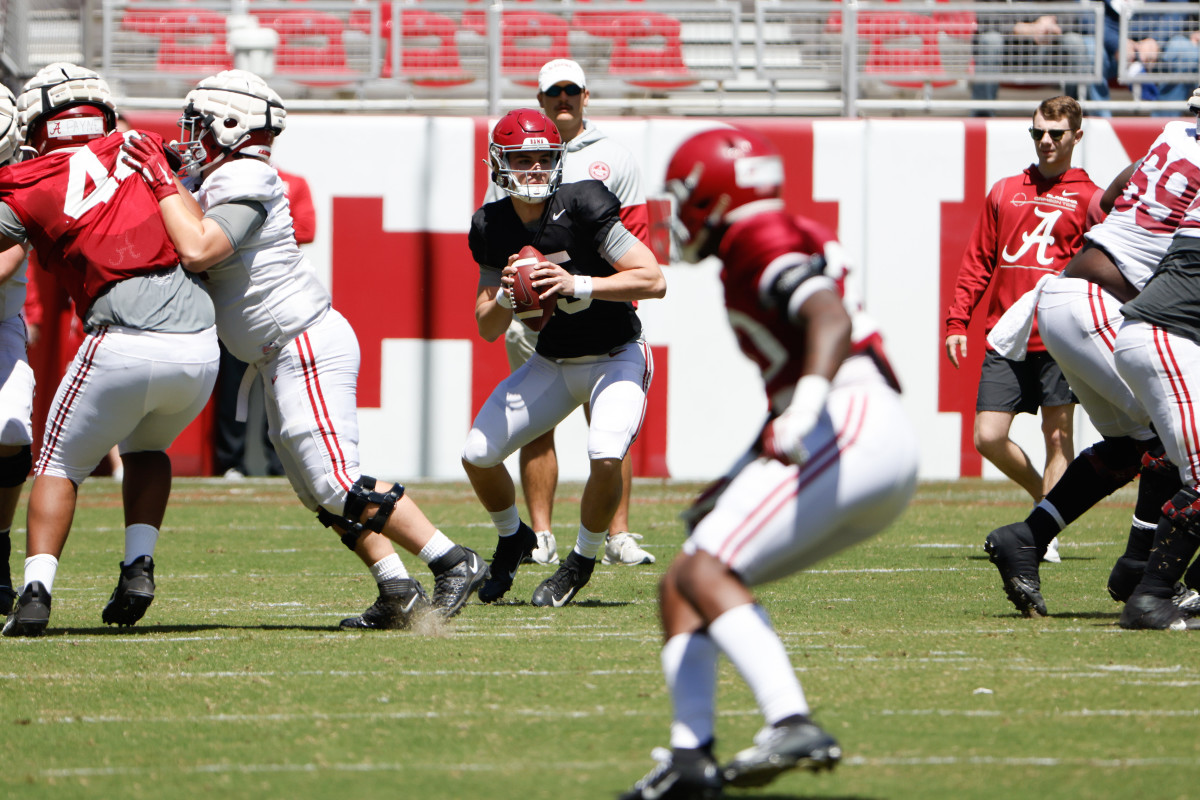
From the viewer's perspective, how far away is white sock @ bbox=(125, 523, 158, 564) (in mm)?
5715

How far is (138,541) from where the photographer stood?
5727 mm

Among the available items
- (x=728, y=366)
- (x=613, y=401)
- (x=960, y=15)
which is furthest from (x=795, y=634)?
(x=960, y=15)

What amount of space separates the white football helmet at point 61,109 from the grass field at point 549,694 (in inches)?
72.0

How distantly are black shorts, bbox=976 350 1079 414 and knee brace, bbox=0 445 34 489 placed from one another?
4527mm

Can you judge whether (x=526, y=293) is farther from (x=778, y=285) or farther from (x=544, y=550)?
(x=778, y=285)

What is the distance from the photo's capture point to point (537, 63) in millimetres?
12344

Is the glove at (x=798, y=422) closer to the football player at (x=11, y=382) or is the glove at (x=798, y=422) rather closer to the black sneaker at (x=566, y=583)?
the black sneaker at (x=566, y=583)

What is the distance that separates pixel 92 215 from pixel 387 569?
1.64 m

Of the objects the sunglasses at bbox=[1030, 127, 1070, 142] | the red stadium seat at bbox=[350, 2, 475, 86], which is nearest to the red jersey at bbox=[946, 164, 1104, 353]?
the sunglasses at bbox=[1030, 127, 1070, 142]

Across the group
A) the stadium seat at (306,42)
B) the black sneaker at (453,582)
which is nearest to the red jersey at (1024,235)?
the black sneaker at (453,582)

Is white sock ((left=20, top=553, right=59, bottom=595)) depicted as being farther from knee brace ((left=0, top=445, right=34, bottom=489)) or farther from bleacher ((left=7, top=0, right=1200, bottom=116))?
bleacher ((left=7, top=0, right=1200, bottom=116))

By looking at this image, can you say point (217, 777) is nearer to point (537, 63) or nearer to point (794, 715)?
point (794, 715)

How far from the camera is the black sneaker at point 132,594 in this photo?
5.62 meters

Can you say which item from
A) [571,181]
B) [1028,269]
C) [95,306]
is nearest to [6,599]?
[95,306]
